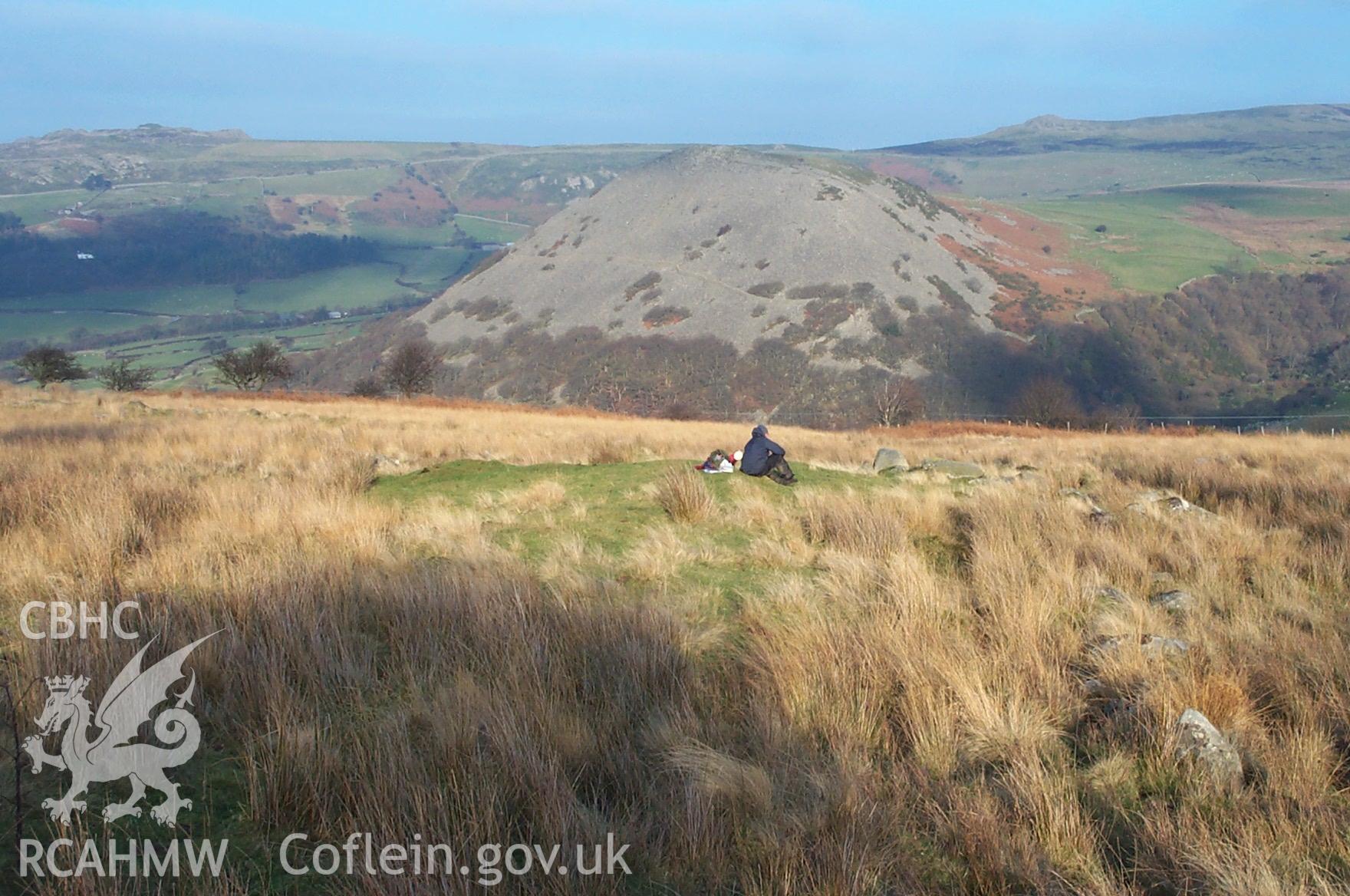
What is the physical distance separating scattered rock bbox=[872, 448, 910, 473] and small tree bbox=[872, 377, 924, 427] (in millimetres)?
44190

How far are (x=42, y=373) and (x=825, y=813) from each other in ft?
160

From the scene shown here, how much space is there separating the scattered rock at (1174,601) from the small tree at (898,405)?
52.9 metres

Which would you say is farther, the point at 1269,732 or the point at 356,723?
the point at 1269,732

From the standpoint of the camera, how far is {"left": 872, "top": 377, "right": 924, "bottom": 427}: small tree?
204 feet

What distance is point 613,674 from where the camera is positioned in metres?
3.98

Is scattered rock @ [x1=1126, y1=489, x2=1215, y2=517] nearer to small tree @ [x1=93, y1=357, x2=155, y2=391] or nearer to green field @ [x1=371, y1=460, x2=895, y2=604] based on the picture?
green field @ [x1=371, y1=460, x2=895, y2=604]

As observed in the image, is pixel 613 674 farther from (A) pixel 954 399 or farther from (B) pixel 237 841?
(A) pixel 954 399

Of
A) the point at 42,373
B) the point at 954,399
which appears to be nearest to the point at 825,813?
the point at 42,373

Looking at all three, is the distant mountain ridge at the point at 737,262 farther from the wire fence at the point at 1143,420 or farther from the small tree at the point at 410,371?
the small tree at the point at 410,371

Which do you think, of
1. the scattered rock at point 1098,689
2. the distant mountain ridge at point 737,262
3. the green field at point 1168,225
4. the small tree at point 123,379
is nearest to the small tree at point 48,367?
the small tree at point 123,379

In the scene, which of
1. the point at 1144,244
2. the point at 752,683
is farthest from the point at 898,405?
the point at 1144,244

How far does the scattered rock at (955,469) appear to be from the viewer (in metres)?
13.0

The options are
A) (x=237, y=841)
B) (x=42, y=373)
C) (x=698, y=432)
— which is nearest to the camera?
(x=237, y=841)

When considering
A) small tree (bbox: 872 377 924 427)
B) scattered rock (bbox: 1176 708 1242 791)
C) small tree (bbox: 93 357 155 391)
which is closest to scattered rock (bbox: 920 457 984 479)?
scattered rock (bbox: 1176 708 1242 791)
